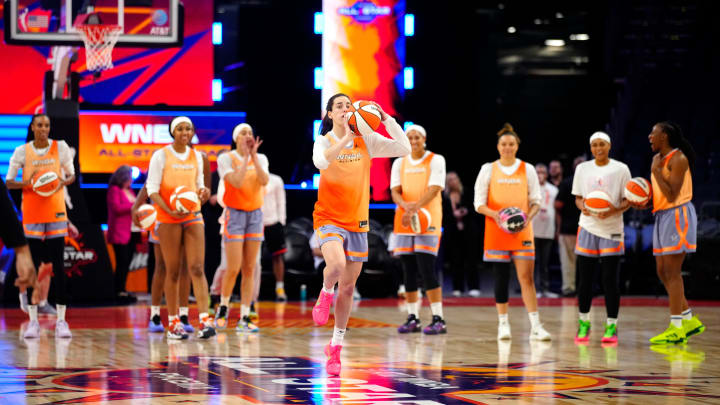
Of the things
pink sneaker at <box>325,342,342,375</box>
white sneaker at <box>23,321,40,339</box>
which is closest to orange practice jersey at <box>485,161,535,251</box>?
pink sneaker at <box>325,342,342,375</box>

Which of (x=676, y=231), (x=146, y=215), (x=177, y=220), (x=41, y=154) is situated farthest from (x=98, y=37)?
(x=676, y=231)

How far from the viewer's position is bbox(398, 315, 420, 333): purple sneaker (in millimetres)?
9703

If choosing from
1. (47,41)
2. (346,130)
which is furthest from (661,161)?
(47,41)

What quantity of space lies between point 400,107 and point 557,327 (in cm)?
767

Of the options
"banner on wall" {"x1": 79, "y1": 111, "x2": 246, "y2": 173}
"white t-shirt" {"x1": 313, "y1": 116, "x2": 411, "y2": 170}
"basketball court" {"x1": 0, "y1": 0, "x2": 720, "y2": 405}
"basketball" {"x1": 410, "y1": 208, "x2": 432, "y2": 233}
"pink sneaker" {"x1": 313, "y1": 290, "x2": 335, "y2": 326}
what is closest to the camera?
"basketball court" {"x1": 0, "y1": 0, "x2": 720, "y2": 405}

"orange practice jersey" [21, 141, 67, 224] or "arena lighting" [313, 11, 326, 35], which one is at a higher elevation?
"arena lighting" [313, 11, 326, 35]

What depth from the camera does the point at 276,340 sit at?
8.86m

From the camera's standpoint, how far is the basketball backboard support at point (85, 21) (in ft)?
40.0

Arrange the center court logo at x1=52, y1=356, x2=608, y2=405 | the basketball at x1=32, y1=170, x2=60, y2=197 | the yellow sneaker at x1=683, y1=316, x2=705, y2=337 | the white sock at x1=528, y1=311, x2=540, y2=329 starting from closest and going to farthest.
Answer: the center court logo at x1=52, y1=356, x2=608, y2=405, the yellow sneaker at x1=683, y1=316, x2=705, y2=337, the white sock at x1=528, y1=311, x2=540, y2=329, the basketball at x1=32, y1=170, x2=60, y2=197

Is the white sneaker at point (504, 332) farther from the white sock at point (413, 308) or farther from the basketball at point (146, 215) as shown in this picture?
the basketball at point (146, 215)

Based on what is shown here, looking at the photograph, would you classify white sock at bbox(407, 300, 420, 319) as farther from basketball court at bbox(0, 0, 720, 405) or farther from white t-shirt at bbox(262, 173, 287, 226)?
white t-shirt at bbox(262, 173, 287, 226)

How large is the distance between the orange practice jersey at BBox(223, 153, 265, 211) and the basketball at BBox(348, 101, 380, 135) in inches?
116

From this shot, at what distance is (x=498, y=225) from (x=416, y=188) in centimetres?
92

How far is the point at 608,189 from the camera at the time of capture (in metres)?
8.88
